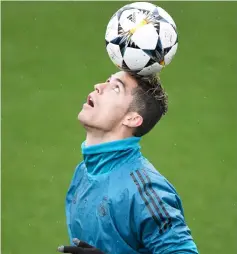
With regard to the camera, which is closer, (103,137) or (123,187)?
(123,187)

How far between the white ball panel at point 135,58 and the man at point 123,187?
85 millimetres

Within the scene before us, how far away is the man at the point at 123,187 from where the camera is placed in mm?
5161

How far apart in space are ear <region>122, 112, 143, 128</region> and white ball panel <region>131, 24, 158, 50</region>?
44 centimetres

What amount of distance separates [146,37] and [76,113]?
14.9 ft

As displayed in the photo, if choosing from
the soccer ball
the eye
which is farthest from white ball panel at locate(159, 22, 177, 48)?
the eye

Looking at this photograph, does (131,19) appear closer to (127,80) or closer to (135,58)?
(135,58)

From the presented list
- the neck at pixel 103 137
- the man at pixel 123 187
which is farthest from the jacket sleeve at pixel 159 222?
the neck at pixel 103 137

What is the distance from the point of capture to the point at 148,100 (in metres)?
5.55

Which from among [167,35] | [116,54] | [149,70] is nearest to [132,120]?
[149,70]

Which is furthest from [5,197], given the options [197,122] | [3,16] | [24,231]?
[3,16]

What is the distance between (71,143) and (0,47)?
6.64 ft

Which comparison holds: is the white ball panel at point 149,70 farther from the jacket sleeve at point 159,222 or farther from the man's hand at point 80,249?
the man's hand at point 80,249

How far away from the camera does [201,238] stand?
840 cm

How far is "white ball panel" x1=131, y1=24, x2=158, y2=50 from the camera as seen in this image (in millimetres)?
5660
